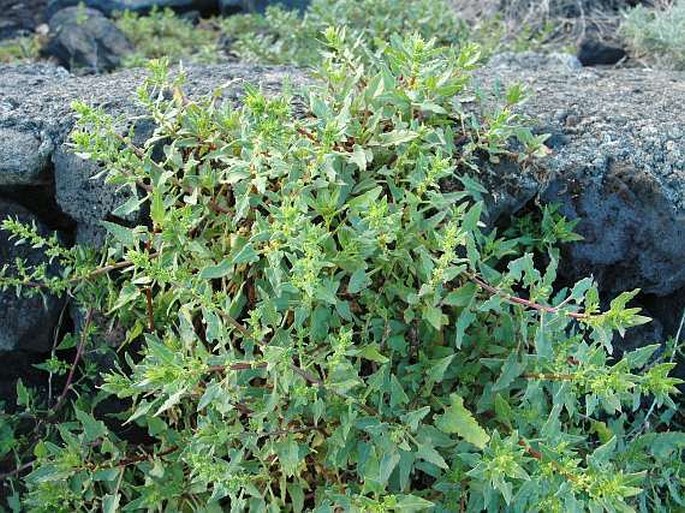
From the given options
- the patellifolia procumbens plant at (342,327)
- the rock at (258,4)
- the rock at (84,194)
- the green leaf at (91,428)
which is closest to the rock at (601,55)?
the rock at (258,4)

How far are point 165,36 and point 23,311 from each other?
3.37 meters

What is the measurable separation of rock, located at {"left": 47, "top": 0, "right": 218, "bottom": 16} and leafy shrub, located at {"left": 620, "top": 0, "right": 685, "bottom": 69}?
277 centimetres

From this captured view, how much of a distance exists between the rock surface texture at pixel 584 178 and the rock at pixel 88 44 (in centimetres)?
240

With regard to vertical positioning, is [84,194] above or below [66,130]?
below

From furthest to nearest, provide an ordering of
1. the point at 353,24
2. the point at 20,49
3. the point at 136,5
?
the point at 136,5
the point at 20,49
the point at 353,24

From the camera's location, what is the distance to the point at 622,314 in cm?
223

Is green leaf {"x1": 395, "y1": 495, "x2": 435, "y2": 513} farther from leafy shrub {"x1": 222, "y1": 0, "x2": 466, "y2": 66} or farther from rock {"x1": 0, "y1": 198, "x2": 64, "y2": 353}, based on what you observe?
leafy shrub {"x1": 222, "y1": 0, "x2": 466, "y2": 66}

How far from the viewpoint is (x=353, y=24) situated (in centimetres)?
Result: 516

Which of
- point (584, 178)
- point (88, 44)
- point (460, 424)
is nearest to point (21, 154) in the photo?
point (460, 424)

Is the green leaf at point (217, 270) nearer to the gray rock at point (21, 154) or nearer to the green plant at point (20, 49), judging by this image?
the gray rock at point (21, 154)

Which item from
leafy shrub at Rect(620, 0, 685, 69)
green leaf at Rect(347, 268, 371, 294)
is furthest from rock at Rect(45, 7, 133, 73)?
green leaf at Rect(347, 268, 371, 294)

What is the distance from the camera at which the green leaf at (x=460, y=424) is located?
90.7 inches

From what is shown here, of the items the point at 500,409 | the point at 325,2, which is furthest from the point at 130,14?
the point at 500,409

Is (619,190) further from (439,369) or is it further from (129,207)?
(129,207)
